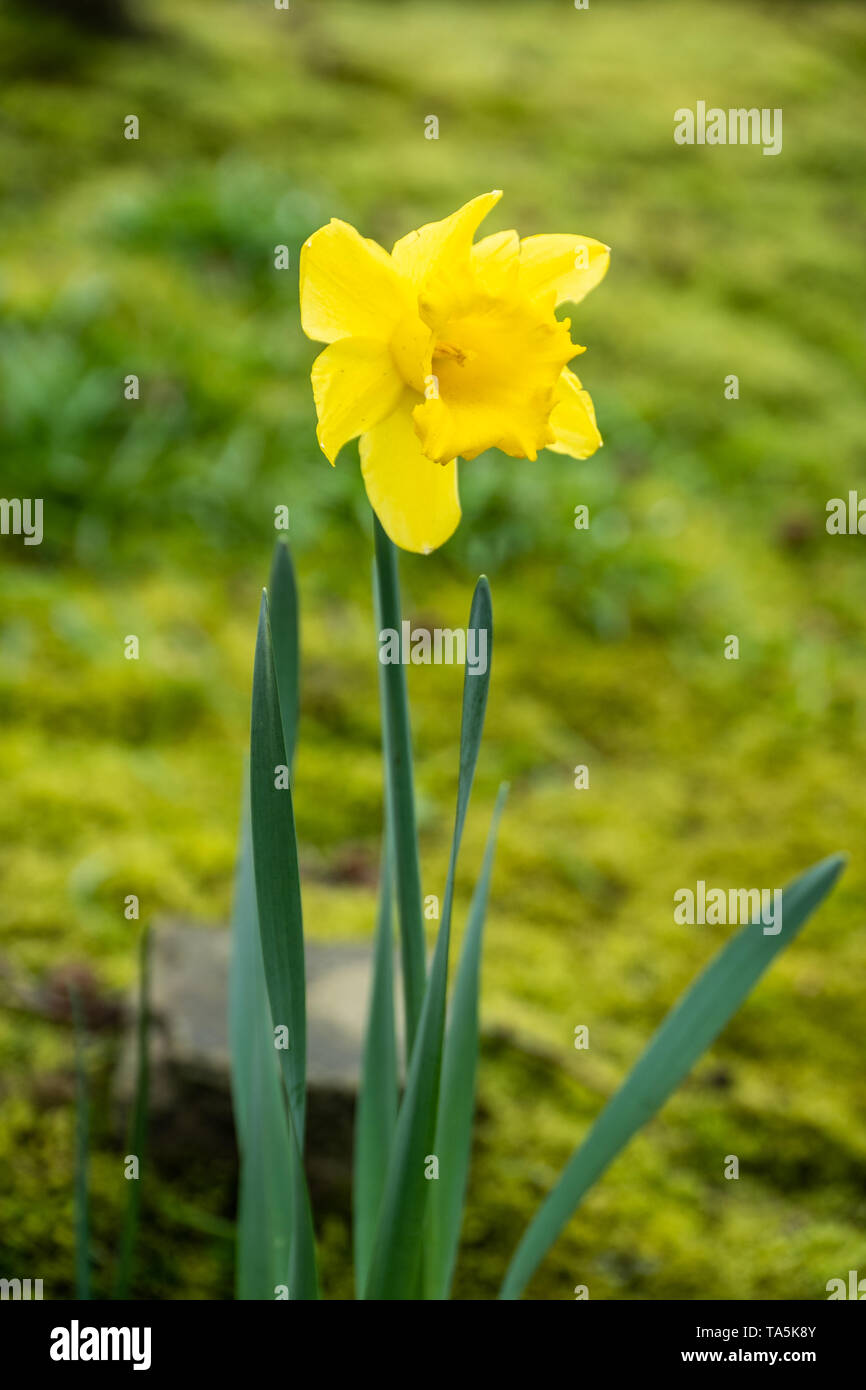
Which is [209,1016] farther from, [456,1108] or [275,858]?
[275,858]

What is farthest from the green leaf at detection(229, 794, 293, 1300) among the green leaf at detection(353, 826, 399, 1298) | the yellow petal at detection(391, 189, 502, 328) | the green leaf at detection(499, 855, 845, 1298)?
the yellow petal at detection(391, 189, 502, 328)

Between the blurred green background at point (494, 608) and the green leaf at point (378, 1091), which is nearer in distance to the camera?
the green leaf at point (378, 1091)

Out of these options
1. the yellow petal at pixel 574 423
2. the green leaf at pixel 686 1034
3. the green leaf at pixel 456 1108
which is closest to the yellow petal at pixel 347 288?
the yellow petal at pixel 574 423

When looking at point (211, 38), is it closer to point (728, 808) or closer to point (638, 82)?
point (638, 82)

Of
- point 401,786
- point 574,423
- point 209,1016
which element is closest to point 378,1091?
point 401,786

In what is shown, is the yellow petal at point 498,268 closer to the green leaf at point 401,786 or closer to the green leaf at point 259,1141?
the green leaf at point 401,786

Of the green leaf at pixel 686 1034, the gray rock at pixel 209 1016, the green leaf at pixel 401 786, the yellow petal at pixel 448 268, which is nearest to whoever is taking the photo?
the yellow petal at pixel 448 268
